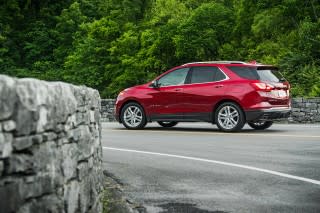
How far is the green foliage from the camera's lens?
37688 mm

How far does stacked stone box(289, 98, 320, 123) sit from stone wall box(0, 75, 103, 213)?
568 inches

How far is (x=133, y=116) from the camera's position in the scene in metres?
16.7

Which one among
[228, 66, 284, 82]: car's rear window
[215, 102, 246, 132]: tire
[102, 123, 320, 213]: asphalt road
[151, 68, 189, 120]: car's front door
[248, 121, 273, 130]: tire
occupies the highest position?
[228, 66, 284, 82]: car's rear window

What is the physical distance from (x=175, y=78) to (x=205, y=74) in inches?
30.9

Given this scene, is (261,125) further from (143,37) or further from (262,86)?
(143,37)

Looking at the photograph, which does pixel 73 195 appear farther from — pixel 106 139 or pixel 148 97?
A: pixel 148 97

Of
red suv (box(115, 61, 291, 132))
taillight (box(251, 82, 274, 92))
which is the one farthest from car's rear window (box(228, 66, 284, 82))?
taillight (box(251, 82, 274, 92))

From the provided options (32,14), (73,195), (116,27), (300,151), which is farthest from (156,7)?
(73,195)

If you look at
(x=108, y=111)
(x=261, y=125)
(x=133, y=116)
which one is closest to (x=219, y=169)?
(x=261, y=125)

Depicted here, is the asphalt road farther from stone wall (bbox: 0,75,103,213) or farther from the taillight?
stone wall (bbox: 0,75,103,213)

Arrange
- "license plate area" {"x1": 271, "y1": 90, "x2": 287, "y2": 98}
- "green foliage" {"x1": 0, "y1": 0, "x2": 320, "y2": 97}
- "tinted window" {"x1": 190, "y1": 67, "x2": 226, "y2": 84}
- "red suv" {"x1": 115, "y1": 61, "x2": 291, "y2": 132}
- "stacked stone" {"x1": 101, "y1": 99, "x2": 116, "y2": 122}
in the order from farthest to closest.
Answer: "green foliage" {"x1": 0, "y1": 0, "x2": 320, "y2": 97}
"stacked stone" {"x1": 101, "y1": 99, "x2": 116, "y2": 122}
"tinted window" {"x1": 190, "y1": 67, "x2": 226, "y2": 84}
"license plate area" {"x1": 271, "y1": 90, "x2": 287, "y2": 98}
"red suv" {"x1": 115, "y1": 61, "x2": 291, "y2": 132}

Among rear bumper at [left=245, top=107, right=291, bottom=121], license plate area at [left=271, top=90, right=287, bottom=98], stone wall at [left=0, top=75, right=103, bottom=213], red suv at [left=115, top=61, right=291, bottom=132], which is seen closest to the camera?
stone wall at [left=0, top=75, right=103, bottom=213]

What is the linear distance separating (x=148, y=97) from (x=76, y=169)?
37.9ft

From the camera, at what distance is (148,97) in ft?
53.5
